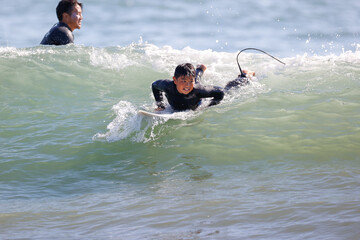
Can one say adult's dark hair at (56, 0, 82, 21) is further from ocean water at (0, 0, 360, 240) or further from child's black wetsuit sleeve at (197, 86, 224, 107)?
child's black wetsuit sleeve at (197, 86, 224, 107)

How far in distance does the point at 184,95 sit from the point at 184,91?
16 centimetres

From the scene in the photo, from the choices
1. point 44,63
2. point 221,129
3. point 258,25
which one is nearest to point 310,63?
Result: point 221,129

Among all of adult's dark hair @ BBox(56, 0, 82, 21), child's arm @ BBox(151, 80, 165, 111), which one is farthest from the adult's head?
child's arm @ BBox(151, 80, 165, 111)

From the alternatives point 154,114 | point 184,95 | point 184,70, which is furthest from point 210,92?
point 154,114

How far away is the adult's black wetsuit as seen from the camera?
6688 millimetres

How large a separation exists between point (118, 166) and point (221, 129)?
5.08 ft

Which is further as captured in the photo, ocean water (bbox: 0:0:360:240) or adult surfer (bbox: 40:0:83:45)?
adult surfer (bbox: 40:0:83:45)

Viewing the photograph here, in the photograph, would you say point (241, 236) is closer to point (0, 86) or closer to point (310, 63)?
point (0, 86)

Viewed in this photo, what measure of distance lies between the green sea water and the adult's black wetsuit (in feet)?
0.57

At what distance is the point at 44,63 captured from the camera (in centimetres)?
981

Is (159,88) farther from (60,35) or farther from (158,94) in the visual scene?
(60,35)

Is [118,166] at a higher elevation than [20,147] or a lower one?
lower

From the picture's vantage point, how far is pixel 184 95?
22.0ft

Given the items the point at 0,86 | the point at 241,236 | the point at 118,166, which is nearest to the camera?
the point at 241,236
